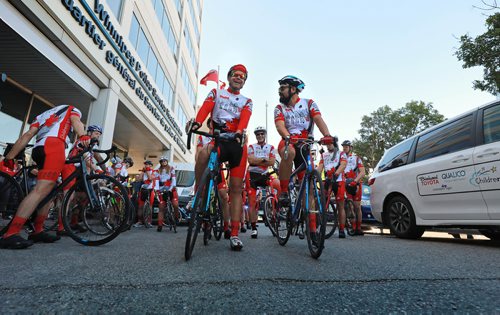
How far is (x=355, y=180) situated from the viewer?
584 cm

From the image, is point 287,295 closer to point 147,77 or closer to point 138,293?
point 138,293

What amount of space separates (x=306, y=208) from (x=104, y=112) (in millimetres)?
9367

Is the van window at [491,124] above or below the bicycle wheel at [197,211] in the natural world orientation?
above

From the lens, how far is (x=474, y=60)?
11.4 meters

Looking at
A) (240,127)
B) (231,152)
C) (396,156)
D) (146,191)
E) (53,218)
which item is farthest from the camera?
(146,191)

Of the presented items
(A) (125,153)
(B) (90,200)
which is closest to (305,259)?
(B) (90,200)

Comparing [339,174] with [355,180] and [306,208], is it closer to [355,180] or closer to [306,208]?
[355,180]

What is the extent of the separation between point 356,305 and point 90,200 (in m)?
3.13

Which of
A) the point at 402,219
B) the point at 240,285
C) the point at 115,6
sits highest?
the point at 115,6

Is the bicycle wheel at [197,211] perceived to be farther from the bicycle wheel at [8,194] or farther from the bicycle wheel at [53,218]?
the bicycle wheel at [53,218]

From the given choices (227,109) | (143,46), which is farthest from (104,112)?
(227,109)

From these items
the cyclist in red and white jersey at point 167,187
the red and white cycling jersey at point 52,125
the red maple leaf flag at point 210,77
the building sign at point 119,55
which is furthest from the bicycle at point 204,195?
the building sign at point 119,55

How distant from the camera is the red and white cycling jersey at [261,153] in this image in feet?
19.7

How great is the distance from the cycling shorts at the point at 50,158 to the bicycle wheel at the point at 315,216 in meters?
2.88
